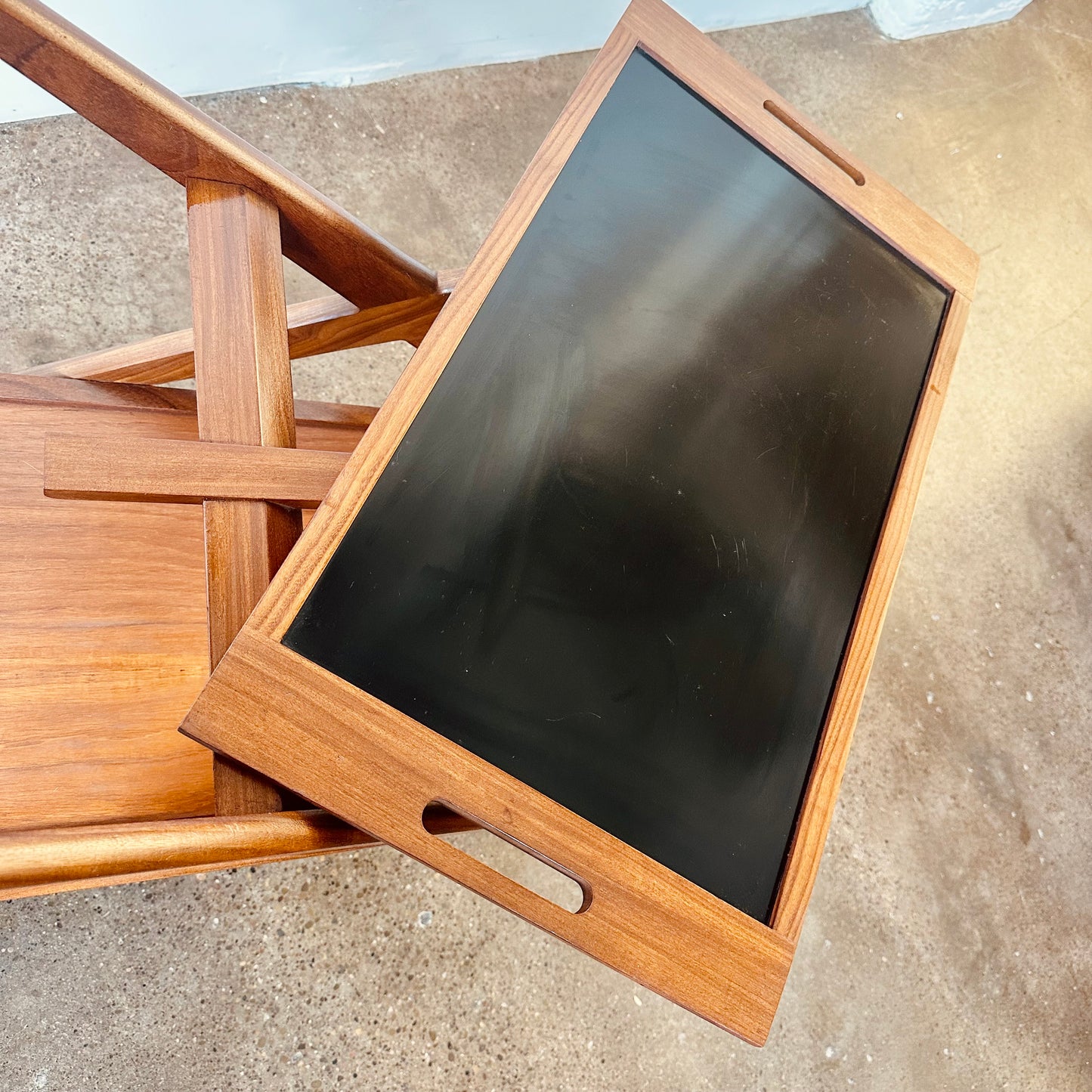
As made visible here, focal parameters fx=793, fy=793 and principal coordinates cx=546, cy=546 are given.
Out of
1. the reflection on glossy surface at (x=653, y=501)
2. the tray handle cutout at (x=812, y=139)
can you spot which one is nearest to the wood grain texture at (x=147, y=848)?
the reflection on glossy surface at (x=653, y=501)

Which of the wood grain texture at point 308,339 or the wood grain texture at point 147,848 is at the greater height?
the wood grain texture at point 308,339

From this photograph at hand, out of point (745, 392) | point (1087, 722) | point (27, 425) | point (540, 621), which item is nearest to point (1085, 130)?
point (1087, 722)

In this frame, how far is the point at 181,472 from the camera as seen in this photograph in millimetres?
666

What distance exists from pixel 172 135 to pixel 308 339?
0.34 m

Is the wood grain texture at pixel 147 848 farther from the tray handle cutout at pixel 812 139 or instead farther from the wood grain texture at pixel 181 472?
the tray handle cutout at pixel 812 139

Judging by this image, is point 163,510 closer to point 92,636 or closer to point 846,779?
point 92,636

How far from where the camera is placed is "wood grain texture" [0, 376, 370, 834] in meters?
0.81

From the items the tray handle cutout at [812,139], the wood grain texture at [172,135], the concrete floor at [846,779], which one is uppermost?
the tray handle cutout at [812,139]

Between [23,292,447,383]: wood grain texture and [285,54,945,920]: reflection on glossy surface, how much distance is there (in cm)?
33

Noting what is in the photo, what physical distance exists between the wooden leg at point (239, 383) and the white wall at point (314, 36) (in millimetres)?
885

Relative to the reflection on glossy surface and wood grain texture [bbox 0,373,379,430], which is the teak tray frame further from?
wood grain texture [bbox 0,373,379,430]

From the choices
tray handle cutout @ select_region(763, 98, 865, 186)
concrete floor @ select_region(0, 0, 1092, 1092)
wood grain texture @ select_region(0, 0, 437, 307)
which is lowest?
concrete floor @ select_region(0, 0, 1092, 1092)

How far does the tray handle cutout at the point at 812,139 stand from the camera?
0.91 m

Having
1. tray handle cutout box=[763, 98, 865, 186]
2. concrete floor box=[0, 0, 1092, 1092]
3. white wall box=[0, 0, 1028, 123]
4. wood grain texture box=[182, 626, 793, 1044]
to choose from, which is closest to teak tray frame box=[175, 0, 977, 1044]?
wood grain texture box=[182, 626, 793, 1044]
